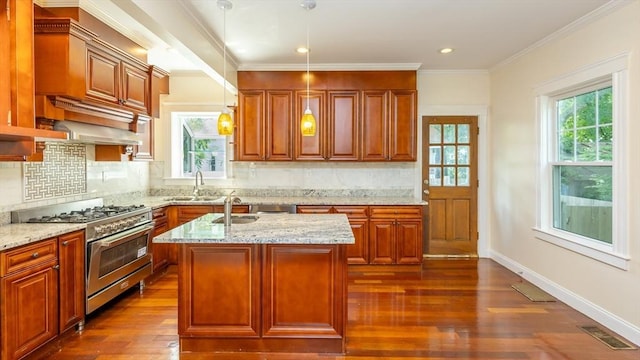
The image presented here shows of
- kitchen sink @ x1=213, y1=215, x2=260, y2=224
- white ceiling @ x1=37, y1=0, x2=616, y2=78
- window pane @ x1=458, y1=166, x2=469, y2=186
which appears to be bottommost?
kitchen sink @ x1=213, y1=215, x2=260, y2=224

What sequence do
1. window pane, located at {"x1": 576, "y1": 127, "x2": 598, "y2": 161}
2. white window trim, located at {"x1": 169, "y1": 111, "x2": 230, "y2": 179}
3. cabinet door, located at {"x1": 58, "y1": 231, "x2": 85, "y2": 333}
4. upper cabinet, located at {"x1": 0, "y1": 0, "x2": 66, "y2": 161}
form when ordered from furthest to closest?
white window trim, located at {"x1": 169, "y1": 111, "x2": 230, "y2": 179}
window pane, located at {"x1": 576, "y1": 127, "x2": 598, "y2": 161}
cabinet door, located at {"x1": 58, "y1": 231, "x2": 85, "y2": 333}
upper cabinet, located at {"x1": 0, "y1": 0, "x2": 66, "y2": 161}

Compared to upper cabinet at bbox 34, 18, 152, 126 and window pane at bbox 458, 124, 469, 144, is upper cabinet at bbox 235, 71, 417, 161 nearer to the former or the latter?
window pane at bbox 458, 124, 469, 144

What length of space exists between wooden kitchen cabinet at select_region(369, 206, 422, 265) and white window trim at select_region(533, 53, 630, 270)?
4.35 feet

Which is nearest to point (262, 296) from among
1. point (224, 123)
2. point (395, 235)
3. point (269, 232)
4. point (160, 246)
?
point (269, 232)

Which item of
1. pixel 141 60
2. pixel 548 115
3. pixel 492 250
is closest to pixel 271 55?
pixel 141 60

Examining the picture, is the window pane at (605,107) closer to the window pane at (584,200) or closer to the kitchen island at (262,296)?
the window pane at (584,200)

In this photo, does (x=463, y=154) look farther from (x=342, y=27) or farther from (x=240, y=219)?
(x=240, y=219)

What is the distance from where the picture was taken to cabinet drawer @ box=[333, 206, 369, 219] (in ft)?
15.2

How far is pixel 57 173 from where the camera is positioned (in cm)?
344

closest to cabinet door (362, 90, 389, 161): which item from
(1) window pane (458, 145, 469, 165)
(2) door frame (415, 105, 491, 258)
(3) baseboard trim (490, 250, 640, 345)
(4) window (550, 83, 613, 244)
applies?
(2) door frame (415, 105, 491, 258)

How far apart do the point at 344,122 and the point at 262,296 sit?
9.44 feet

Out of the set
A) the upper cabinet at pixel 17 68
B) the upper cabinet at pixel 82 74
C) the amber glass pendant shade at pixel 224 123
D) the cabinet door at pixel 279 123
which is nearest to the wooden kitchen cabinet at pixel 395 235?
the cabinet door at pixel 279 123

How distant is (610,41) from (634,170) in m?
1.09

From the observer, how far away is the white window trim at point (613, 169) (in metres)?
2.92
